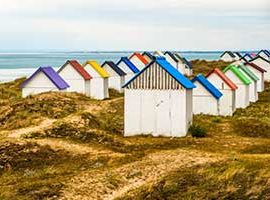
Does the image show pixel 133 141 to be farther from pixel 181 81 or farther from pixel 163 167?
pixel 163 167

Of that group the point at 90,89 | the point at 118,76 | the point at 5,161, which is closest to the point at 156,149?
the point at 5,161

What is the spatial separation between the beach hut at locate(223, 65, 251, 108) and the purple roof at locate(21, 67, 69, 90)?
12.4 m

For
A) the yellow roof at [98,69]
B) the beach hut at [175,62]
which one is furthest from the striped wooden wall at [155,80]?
the beach hut at [175,62]

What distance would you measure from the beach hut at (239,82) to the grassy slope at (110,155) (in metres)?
8.78

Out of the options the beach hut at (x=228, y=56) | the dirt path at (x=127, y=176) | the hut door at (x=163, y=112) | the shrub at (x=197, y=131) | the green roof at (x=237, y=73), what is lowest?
the dirt path at (x=127, y=176)

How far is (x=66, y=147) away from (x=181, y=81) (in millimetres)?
7113

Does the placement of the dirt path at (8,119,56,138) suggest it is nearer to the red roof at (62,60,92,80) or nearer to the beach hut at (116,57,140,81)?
the red roof at (62,60,92,80)

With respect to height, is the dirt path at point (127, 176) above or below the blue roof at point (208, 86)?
below

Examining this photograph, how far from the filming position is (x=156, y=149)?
23938mm

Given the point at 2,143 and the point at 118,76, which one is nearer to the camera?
the point at 2,143

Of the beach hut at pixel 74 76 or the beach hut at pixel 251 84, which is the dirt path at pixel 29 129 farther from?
the beach hut at pixel 251 84

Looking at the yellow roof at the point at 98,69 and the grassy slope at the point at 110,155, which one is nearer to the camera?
the grassy slope at the point at 110,155

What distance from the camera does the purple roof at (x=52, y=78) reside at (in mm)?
36594

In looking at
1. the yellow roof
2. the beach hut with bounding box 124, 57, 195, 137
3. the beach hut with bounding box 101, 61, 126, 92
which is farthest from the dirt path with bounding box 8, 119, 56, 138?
the beach hut with bounding box 101, 61, 126, 92
